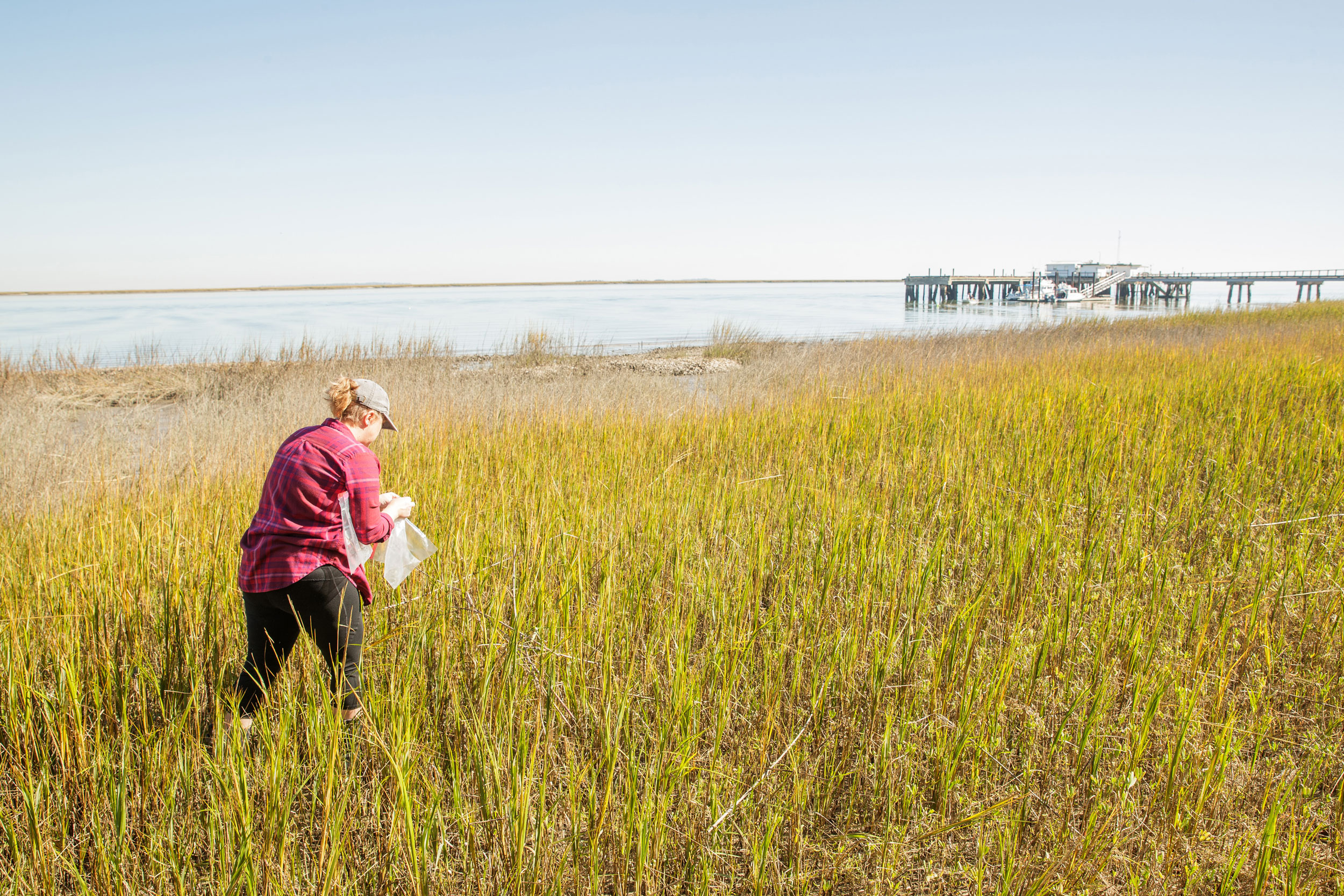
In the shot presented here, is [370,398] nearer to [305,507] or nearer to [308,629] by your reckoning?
[305,507]

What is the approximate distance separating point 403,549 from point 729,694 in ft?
3.88

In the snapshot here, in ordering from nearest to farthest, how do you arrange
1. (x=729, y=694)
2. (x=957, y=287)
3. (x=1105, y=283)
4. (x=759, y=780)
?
1. (x=759, y=780)
2. (x=729, y=694)
3. (x=1105, y=283)
4. (x=957, y=287)

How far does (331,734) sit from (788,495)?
2828 millimetres

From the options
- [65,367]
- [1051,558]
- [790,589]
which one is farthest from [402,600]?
[65,367]

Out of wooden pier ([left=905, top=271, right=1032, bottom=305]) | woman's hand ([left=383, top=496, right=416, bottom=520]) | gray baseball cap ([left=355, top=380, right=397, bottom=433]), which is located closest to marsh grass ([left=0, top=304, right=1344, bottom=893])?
woman's hand ([left=383, top=496, right=416, bottom=520])

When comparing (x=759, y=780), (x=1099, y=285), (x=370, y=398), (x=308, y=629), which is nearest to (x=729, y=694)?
(x=759, y=780)

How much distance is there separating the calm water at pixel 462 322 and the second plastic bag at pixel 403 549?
1223 centimetres

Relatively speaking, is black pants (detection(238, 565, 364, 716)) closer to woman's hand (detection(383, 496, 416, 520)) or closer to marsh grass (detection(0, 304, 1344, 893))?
marsh grass (detection(0, 304, 1344, 893))

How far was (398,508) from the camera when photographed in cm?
238

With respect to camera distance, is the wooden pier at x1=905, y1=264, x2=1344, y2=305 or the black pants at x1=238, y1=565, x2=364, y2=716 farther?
the wooden pier at x1=905, y1=264, x2=1344, y2=305

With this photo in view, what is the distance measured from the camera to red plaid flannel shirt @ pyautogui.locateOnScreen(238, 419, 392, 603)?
7.12 feet

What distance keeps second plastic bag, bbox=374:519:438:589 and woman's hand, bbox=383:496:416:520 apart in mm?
27

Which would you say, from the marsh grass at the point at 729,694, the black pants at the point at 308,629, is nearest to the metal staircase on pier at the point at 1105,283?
the marsh grass at the point at 729,694

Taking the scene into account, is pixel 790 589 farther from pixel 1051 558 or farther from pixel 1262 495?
pixel 1262 495
